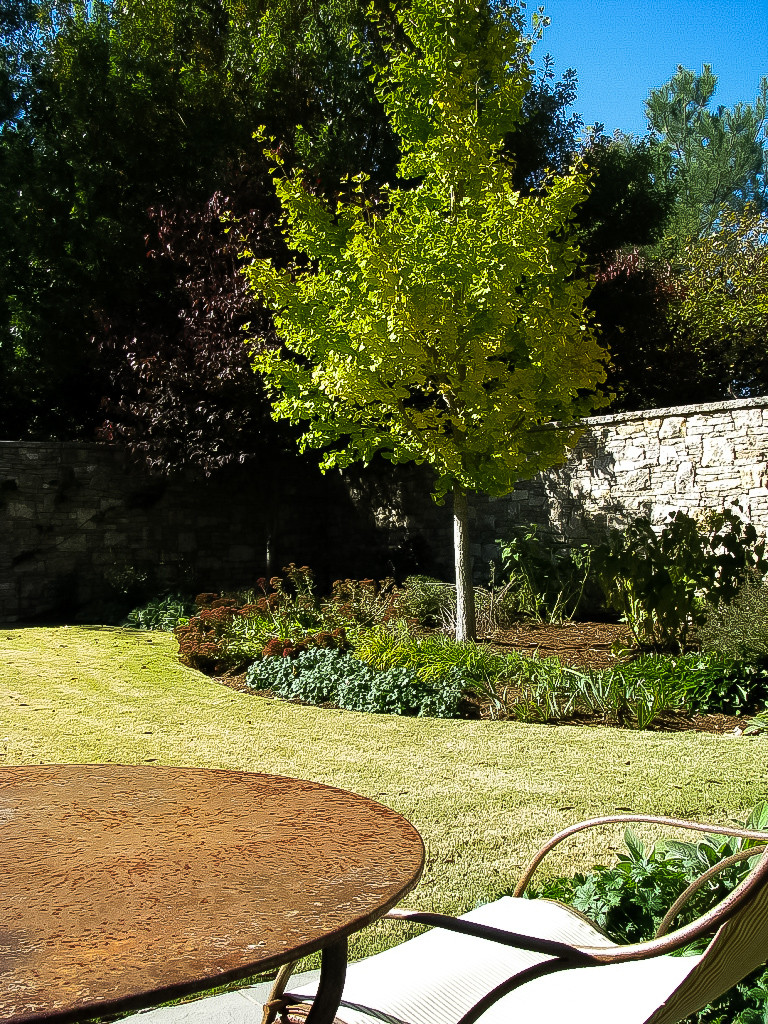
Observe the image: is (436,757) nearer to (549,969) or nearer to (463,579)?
(463,579)

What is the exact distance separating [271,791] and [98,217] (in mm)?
13649

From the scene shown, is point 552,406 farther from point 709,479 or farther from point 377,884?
point 377,884

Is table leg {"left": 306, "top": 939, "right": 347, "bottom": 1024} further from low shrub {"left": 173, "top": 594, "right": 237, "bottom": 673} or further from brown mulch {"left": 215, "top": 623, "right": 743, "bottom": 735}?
low shrub {"left": 173, "top": 594, "right": 237, "bottom": 673}

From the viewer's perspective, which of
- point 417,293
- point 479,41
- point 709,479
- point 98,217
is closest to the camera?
point 417,293

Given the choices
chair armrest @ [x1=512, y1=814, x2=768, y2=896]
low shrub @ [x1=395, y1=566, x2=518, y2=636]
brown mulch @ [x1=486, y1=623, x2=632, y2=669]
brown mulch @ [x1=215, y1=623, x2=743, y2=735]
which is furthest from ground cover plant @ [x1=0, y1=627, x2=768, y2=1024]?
low shrub @ [x1=395, y1=566, x2=518, y2=636]

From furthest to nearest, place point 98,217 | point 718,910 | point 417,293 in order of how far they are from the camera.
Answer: point 98,217
point 417,293
point 718,910

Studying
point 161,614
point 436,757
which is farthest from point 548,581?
point 161,614

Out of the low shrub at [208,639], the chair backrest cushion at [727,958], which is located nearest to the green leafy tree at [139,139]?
the low shrub at [208,639]

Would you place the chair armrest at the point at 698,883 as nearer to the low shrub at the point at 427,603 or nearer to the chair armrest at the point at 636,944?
the chair armrest at the point at 636,944

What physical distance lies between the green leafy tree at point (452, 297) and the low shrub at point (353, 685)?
1306mm

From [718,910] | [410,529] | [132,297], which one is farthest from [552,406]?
[132,297]

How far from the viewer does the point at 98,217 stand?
45.3 ft

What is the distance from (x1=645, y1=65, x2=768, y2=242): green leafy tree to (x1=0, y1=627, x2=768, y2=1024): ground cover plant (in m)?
24.5

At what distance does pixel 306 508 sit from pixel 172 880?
42.9 ft
